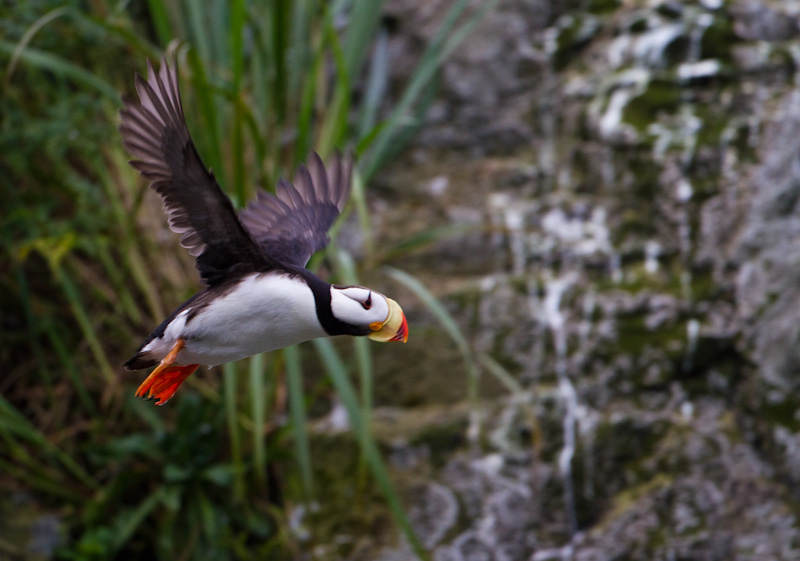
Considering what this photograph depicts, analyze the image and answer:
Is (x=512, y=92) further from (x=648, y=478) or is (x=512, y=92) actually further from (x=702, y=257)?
(x=648, y=478)

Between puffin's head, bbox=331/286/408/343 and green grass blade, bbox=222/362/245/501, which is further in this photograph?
green grass blade, bbox=222/362/245/501

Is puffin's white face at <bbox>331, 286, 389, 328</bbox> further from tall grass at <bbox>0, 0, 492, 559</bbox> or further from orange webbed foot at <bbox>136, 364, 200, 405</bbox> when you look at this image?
tall grass at <bbox>0, 0, 492, 559</bbox>

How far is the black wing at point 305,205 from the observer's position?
1.88 metres

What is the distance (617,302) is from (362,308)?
2228 millimetres

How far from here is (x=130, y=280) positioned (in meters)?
3.42

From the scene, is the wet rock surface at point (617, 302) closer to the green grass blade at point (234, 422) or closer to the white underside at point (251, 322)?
the green grass blade at point (234, 422)

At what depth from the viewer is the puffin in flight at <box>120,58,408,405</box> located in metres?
1.38

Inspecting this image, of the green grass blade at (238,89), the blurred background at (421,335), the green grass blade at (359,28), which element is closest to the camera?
the green grass blade at (238,89)

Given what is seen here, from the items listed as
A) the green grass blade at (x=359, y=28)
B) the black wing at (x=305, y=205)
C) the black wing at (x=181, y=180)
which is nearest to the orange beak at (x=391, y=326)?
the black wing at (x=181, y=180)

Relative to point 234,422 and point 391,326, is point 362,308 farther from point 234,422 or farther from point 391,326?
point 234,422

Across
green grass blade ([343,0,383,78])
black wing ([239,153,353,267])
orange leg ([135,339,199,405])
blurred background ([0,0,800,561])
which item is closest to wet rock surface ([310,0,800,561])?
blurred background ([0,0,800,561])

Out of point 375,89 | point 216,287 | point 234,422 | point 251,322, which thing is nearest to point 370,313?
point 251,322

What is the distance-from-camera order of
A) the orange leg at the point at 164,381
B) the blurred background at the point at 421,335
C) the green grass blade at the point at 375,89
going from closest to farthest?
1. the orange leg at the point at 164,381
2. the blurred background at the point at 421,335
3. the green grass blade at the point at 375,89

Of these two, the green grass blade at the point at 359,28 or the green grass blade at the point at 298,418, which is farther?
the green grass blade at the point at 359,28
